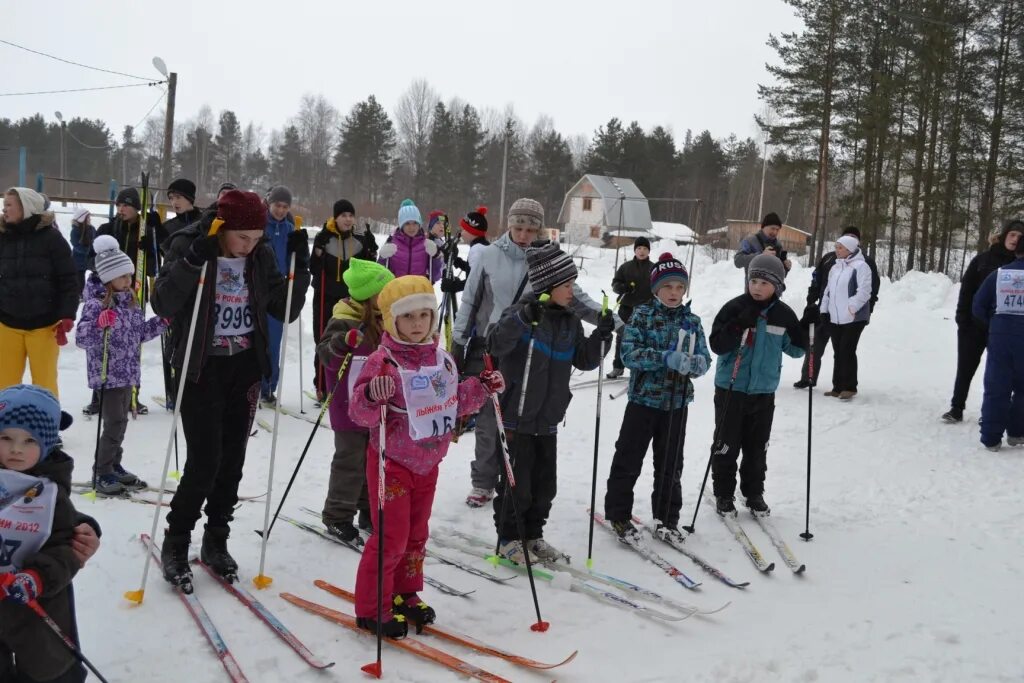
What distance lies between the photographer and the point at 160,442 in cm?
657

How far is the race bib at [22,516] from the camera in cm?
230

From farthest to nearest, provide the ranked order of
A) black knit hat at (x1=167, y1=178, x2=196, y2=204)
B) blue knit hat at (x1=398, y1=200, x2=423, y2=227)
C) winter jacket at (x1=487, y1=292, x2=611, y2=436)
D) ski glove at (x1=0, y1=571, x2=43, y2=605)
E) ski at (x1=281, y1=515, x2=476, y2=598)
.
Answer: blue knit hat at (x1=398, y1=200, x2=423, y2=227)
black knit hat at (x1=167, y1=178, x2=196, y2=204)
winter jacket at (x1=487, y1=292, x2=611, y2=436)
ski at (x1=281, y1=515, x2=476, y2=598)
ski glove at (x1=0, y1=571, x2=43, y2=605)

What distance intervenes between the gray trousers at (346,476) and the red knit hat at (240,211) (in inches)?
58.0

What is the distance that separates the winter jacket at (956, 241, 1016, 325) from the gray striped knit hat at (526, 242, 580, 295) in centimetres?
501

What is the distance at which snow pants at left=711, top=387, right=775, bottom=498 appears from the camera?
5.14 metres

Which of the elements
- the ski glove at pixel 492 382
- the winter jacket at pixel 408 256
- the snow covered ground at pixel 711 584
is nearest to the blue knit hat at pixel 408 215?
the winter jacket at pixel 408 256

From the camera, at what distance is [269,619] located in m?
3.42

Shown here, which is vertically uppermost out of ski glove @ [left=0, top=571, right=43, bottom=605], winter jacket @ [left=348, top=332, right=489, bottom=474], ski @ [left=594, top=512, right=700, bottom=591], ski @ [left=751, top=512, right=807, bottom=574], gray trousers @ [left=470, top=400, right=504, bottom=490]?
winter jacket @ [left=348, top=332, right=489, bottom=474]

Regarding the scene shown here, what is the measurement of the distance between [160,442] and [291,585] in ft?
11.1

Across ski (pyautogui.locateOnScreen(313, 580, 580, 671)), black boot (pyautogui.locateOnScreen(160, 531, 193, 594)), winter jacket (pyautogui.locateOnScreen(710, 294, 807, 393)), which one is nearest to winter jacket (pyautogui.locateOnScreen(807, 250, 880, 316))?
winter jacket (pyautogui.locateOnScreen(710, 294, 807, 393))

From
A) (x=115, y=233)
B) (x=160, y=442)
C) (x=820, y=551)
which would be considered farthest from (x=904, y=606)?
(x=115, y=233)

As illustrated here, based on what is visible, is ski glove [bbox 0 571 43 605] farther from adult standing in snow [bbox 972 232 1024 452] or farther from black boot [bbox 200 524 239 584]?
adult standing in snow [bbox 972 232 1024 452]

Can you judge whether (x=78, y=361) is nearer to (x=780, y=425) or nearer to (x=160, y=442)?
(x=160, y=442)

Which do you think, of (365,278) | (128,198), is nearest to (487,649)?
(365,278)
